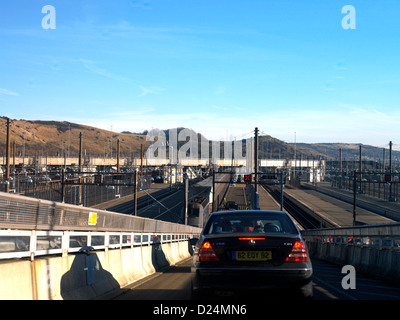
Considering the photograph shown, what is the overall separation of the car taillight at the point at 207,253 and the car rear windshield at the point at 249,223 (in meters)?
0.56

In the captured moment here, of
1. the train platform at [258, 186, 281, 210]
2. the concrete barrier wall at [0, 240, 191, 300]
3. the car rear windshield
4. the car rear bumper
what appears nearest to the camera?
the concrete barrier wall at [0, 240, 191, 300]

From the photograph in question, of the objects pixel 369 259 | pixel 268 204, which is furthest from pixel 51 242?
pixel 268 204

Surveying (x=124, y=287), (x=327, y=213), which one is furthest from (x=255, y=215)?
(x=327, y=213)

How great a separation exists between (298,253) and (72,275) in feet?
12.8

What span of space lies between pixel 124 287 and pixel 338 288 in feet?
15.8

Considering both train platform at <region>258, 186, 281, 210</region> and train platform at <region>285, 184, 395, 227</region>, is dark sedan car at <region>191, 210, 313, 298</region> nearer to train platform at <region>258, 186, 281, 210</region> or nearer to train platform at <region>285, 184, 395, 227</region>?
train platform at <region>285, 184, 395, 227</region>

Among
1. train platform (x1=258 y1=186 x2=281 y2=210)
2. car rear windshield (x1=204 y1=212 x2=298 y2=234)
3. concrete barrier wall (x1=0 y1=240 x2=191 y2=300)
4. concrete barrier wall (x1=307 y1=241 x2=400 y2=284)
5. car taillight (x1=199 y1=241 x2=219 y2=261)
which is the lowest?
train platform (x1=258 y1=186 x2=281 y2=210)

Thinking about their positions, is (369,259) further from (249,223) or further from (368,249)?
(249,223)

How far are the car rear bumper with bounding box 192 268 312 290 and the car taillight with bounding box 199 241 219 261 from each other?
21 cm

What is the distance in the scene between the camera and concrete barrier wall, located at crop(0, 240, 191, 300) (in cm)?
688

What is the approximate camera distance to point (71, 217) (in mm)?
9789

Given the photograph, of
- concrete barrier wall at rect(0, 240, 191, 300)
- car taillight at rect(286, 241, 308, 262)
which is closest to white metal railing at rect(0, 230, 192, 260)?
concrete barrier wall at rect(0, 240, 191, 300)

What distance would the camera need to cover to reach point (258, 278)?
7.41 metres
